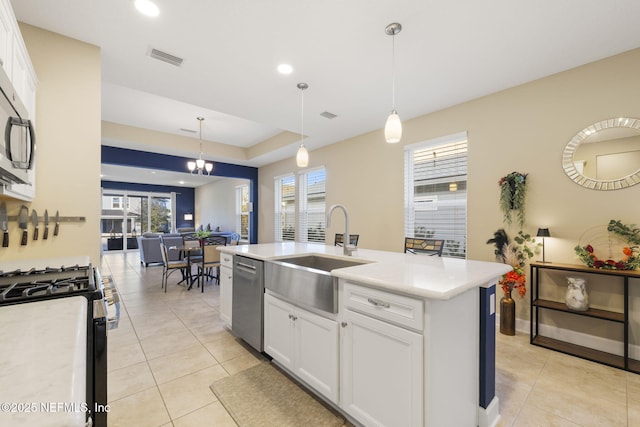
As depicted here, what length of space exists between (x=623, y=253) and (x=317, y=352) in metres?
2.86

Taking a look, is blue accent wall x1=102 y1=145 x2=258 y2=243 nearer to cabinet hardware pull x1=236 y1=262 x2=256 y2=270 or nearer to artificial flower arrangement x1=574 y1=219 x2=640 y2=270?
cabinet hardware pull x1=236 y1=262 x2=256 y2=270

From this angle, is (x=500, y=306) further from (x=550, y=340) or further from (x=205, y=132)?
(x=205, y=132)

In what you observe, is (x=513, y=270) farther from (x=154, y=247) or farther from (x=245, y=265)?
(x=154, y=247)

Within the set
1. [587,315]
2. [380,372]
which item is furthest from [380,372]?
[587,315]

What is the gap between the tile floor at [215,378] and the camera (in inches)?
69.6

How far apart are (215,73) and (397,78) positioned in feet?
6.43

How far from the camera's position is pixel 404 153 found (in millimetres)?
4211

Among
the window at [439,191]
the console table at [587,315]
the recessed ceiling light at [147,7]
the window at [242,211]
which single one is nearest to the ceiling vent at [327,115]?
the window at [439,191]

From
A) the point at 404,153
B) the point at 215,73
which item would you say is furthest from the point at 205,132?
the point at 404,153

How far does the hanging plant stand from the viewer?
9.98 feet

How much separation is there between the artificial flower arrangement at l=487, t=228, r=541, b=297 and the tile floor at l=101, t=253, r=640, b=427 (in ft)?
1.86

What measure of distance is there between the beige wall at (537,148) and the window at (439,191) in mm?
129

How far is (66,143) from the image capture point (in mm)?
2266

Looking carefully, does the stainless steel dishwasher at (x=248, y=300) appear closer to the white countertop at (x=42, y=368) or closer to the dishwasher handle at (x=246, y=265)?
the dishwasher handle at (x=246, y=265)
